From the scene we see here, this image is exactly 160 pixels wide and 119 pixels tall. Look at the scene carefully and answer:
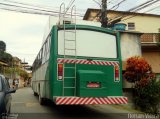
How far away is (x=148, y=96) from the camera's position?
54.1 feet

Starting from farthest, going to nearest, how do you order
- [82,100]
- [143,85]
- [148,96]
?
[143,85]
[148,96]
[82,100]

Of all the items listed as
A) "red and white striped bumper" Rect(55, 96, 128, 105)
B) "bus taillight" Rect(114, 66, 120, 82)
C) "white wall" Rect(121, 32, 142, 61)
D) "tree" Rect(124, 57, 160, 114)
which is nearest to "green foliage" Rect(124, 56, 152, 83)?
"tree" Rect(124, 57, 160, 114)

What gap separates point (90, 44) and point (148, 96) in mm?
6016

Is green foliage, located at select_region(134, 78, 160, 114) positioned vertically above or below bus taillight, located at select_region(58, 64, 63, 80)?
below

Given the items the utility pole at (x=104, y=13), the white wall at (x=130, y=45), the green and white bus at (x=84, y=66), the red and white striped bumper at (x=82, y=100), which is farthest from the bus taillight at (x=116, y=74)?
the white wall at (x=130, y=45)

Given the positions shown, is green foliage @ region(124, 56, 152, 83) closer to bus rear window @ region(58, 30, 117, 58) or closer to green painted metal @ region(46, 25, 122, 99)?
bus rear window @ region(58, 30, 117, 58)

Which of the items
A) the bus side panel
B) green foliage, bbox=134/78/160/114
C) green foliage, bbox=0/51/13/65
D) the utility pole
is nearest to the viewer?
the bus side panel

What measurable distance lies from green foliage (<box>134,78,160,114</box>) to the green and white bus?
472 cm

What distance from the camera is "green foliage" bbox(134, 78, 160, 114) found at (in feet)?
53.6

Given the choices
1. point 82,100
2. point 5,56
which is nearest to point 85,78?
point 82,100

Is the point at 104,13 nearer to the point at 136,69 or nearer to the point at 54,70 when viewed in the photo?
the point at 136,69

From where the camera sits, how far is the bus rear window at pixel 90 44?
11.7 m

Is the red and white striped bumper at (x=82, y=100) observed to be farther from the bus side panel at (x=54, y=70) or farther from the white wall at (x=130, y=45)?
the white wall at (x=130, y=45)

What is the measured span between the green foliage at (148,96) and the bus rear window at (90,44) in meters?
4.83
